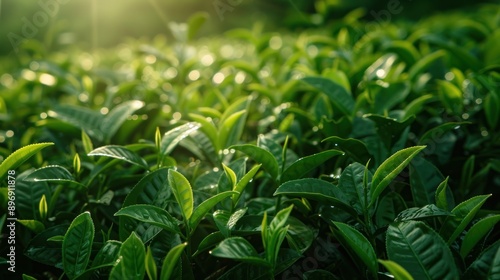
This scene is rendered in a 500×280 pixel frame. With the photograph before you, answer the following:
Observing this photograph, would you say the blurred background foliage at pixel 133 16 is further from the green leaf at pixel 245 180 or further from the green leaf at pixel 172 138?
the green leaf at pixel 245 180

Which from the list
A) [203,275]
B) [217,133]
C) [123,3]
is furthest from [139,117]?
[123,3]

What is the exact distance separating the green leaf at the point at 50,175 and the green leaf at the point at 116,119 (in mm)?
439

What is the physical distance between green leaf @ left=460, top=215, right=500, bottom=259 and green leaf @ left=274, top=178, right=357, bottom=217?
27 centimetres

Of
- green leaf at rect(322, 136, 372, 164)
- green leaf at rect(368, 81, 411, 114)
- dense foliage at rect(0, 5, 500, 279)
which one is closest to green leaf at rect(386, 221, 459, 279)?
dense foliage at rect(0, 5, 500, 279)

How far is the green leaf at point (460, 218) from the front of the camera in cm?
118

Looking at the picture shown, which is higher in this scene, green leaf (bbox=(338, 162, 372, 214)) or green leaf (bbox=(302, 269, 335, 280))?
green leaf (bbox=(338, 162, 372, 214))

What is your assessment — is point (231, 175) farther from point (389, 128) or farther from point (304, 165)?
point (389, 128)

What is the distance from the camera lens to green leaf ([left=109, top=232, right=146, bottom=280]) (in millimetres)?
1080

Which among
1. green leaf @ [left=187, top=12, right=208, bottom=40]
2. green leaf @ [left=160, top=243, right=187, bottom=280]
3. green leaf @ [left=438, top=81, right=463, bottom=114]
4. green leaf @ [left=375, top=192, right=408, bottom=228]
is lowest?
green leaf @ [left=375, top=192, right=408, bottom=228]

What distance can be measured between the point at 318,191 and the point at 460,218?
36cm

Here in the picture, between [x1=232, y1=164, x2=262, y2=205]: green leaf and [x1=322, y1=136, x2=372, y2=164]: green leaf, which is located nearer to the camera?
[x1=232, y1=164, x2=262, y2=205]: green leaf

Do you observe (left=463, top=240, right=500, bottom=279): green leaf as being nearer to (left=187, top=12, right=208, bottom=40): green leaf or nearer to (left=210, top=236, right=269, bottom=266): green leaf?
(left=210, top=236, right=269, bottom=266): green leaf

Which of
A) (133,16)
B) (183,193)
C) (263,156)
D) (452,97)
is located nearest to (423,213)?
(263,156)

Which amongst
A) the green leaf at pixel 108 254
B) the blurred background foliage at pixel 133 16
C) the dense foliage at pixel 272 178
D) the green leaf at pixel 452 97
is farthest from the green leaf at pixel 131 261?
the blurred background foliage at pixel 133 16
